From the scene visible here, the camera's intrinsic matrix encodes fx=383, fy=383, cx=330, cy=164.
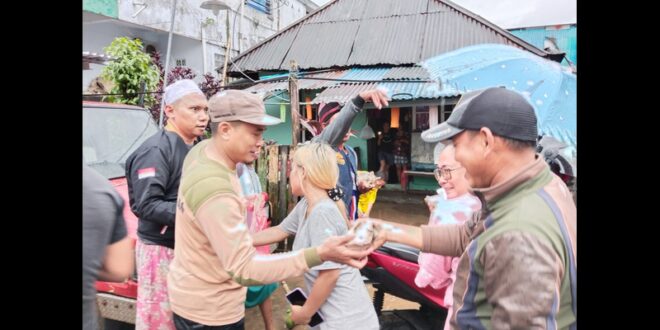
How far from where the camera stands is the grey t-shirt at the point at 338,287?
185 centimetres

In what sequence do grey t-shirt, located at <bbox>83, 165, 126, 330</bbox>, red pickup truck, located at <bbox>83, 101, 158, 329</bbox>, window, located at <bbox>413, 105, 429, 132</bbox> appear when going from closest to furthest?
grey t-shirt, located at <bbox>83, 165, 126, 330</bbox> → red pickup truck, located at <bbox>83, 101, 158, 329</bbox> → window, located at <bbox>413, 105, 429, 132</bbox>

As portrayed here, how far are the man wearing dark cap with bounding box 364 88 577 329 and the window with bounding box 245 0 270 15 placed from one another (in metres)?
14.4

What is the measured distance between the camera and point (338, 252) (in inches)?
65.1

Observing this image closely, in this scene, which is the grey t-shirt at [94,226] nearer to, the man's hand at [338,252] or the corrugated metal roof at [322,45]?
the man's hand at [338,252]

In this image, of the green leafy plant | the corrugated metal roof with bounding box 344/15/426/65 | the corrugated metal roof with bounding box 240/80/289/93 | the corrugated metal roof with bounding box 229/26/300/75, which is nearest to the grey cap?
the green leafy plant

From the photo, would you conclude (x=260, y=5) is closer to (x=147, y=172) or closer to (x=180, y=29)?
(x=180, y=29)

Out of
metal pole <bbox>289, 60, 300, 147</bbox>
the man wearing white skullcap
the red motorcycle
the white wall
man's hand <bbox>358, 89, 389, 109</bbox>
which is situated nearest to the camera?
the man wearing white skullcap

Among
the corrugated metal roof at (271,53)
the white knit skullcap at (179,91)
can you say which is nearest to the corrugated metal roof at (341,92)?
the corrugated metal roof at (271,53)

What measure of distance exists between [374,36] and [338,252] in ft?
29.4

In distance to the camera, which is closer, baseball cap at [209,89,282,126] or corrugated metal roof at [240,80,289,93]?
baseball cap at [209,89,282,126]

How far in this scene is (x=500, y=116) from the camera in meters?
1.28

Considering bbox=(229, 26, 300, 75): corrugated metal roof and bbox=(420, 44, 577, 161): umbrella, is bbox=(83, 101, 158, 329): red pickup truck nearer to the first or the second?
bbox=(420, 44, 577, 161): umbrella

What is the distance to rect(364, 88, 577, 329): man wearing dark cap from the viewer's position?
1.10m
